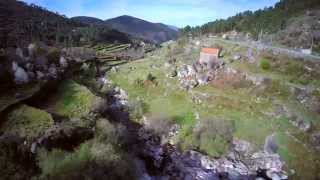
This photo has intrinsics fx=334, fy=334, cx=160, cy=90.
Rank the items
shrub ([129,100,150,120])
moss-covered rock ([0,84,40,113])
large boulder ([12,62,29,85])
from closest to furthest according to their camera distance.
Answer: moss-covered rock ([0,84,40,113]) < large boulder ([12,62,29,85]) < shrub ([129,100,150,120])

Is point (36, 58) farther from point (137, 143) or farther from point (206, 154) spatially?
point (206, 154)

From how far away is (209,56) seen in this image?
309ft

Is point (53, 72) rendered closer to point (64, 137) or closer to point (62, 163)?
point (64, 137)

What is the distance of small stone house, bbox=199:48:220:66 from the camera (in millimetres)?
92812

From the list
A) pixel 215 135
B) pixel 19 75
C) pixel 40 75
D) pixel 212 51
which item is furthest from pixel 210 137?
pixel 19 75

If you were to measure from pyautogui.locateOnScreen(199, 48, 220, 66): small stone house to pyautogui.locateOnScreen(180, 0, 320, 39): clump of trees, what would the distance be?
37.5m

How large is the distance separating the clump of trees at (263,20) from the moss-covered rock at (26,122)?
9427 cm

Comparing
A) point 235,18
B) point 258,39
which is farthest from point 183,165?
point 235,18

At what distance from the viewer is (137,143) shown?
6650 centimetres

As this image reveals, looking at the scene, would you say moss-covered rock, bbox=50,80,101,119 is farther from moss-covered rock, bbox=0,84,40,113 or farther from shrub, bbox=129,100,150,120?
shrub, bbox=129,100,150,120

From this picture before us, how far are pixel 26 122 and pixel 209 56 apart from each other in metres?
57.4

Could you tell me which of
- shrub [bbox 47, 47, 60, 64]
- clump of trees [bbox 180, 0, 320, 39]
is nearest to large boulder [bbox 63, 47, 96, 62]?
shrub [bbox 47, 47, 60, 64]

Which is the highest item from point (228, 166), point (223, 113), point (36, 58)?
point (36, 58)

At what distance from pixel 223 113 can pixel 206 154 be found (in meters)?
13.8
